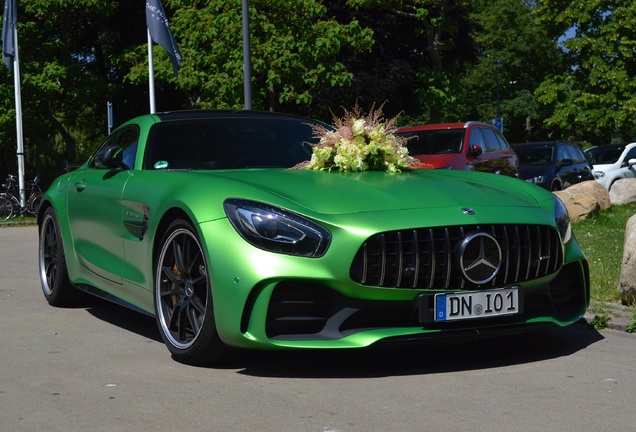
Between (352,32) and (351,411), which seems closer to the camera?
(351,411)

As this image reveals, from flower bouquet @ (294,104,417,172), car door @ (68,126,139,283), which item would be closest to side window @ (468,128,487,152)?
car door @ (68,126,139,283)

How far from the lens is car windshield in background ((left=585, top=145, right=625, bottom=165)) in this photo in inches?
1157

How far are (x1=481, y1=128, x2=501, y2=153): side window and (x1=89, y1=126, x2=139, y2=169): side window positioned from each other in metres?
10.8

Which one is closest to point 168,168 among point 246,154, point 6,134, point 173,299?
point 246,154

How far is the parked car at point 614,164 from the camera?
1119 inches

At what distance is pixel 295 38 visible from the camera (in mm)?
28391

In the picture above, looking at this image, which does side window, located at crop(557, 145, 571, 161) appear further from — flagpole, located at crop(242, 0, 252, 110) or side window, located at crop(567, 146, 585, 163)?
flagpole, located at crop(242, 0, 252, 110)

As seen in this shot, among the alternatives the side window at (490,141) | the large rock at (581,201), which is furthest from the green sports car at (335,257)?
the side window at (490,141)

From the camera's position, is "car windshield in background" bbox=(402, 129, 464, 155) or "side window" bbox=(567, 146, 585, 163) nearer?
"car windshield in background" bbox=(402, 129, 464, 155)

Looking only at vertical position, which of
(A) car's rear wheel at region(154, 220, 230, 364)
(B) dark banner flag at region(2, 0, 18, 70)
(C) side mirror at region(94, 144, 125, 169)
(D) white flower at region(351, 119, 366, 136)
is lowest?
(A) car's rear wheel at region(154, 220, 230, 364)

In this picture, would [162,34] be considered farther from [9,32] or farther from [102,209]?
[102,209]

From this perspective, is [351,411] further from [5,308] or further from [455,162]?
[455,162]

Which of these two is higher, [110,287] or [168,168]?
[168,168]

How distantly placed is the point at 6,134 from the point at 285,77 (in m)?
10.9
